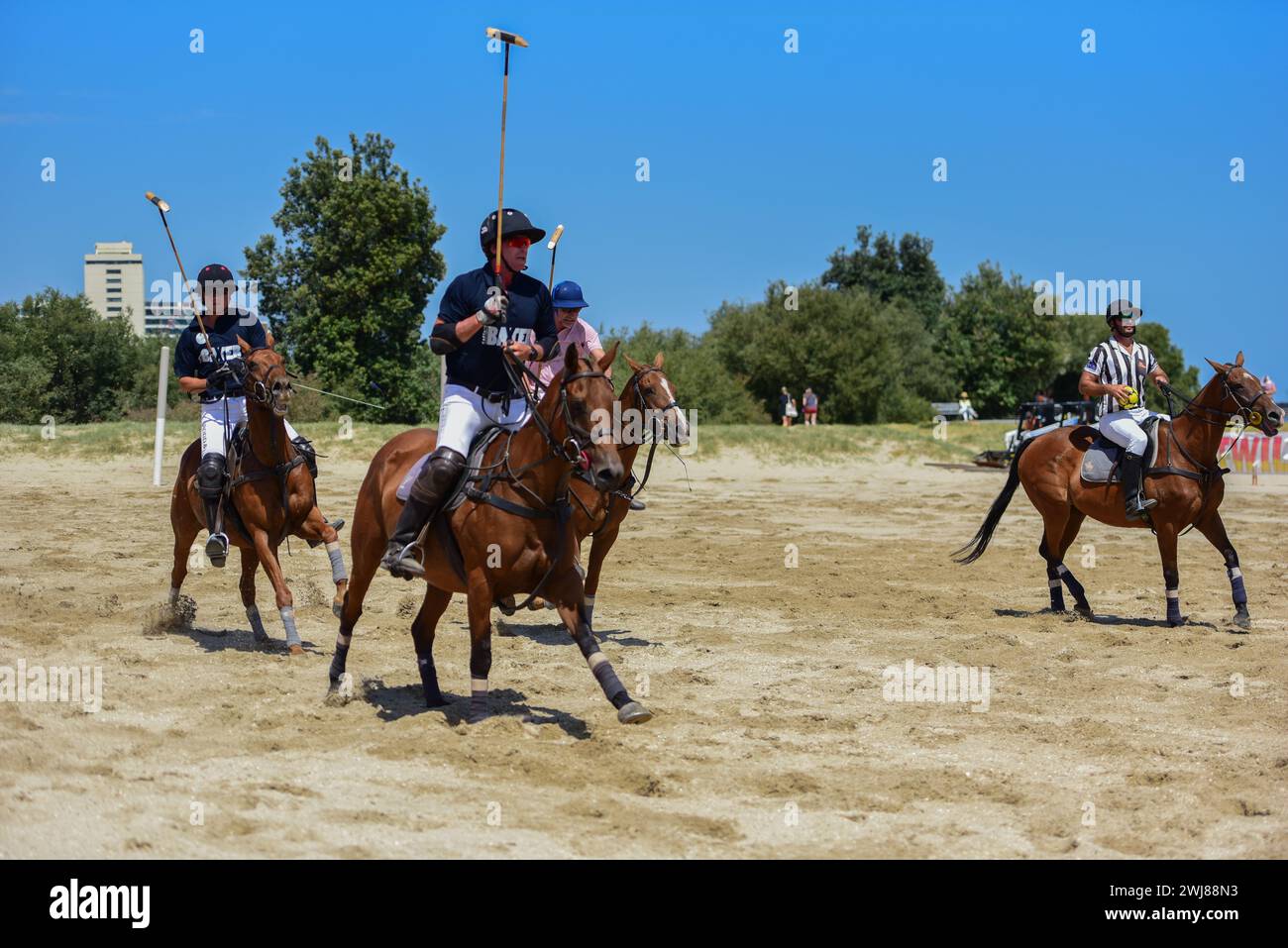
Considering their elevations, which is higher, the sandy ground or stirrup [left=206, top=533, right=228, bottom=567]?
stirrup [left=206, top=533, right=228, bottom=567]

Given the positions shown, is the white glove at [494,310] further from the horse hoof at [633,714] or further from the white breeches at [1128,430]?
the white breeches at [1128,430]

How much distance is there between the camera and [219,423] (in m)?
10.6

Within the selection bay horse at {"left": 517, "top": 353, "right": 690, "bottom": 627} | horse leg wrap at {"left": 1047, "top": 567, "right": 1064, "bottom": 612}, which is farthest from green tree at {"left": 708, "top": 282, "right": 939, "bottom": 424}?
bay horse at {"left": 517, "top": 353, "right": 690, "bottom": 627}

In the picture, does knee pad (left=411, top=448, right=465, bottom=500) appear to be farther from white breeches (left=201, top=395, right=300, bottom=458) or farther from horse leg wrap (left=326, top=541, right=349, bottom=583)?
horse leg wrap (left=326, top=541, right=349, bottom=583)

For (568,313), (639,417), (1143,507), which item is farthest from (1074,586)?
(568,313)

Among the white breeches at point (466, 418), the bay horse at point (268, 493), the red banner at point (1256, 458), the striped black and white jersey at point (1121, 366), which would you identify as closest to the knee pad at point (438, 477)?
the white breeches at point (466, 418)

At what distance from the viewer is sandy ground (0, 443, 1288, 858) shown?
19.1ft

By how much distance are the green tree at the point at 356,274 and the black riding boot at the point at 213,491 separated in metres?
36.9

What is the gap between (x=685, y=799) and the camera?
640cm

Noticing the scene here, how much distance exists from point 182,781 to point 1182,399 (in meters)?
10.1

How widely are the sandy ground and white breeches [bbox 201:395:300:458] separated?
5.32ft

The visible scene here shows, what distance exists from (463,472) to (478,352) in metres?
0.80
